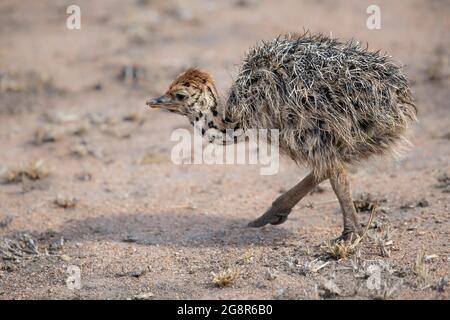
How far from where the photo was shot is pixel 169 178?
26.8 ft

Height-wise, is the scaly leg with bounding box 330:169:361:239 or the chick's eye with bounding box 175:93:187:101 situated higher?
the chick's eye with bounding box 175:93:187:101

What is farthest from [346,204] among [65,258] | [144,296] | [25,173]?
[25,173]

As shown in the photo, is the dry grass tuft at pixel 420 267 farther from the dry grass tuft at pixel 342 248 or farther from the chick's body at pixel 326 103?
the chick's body at pixel 326 103

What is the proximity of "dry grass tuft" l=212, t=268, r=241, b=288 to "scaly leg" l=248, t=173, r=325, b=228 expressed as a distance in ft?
3.95

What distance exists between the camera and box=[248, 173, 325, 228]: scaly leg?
6.40m

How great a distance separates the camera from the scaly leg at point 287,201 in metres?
6.40

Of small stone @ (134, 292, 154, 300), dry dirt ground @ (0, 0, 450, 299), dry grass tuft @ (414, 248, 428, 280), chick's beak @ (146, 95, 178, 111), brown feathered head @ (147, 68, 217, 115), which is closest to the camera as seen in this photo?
dry grass tuft @ (414, 248, 428, 280)

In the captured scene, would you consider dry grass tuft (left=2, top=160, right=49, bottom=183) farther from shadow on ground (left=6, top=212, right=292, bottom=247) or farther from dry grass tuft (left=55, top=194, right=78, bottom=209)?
shadow on ground (left=6, top=212, right=292, bottom=247)

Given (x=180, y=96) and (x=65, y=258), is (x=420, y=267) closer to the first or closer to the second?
(x=180, y=96)

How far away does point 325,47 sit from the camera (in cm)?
595

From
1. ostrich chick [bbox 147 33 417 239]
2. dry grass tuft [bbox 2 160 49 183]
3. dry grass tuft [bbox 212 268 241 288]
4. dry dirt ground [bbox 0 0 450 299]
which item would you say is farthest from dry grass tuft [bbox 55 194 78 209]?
dry grass tuft [bbox 212 268 241 288]

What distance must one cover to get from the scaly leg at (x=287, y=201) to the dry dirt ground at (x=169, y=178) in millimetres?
144

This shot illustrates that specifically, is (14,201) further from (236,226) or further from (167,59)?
(167,59)
